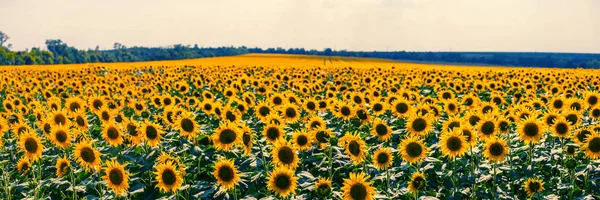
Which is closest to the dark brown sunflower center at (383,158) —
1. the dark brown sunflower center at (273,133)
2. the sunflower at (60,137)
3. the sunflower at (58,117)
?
the dark brown sunflower center at (273,133)

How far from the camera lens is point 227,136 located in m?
6.69

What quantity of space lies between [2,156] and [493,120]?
308 inches

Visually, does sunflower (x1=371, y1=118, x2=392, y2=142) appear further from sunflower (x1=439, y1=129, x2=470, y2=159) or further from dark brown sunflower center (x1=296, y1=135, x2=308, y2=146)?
dark brown sunflower center (x1=296, y1=135, x2=308, y2=146)

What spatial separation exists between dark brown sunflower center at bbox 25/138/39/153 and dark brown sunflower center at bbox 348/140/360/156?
4.11 m

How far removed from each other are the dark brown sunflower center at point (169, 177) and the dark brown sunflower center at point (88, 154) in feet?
3.90

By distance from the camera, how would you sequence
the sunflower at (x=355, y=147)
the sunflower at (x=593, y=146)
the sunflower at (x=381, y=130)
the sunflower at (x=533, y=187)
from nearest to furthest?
the sunflower at (x=533, y=187) < the sunflower at (x=355, y=147) < the sunflower at (x=593, y=146) < the sunflower at (x=381, y=130)

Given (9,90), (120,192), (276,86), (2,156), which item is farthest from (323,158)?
(9,90)

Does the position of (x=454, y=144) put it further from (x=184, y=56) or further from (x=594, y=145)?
(x=184, y=56)

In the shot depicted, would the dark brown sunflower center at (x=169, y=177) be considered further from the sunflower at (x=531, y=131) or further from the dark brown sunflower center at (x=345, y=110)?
the sunflower at (x=531, y=131)

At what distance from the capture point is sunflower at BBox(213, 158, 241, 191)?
18.2 ft

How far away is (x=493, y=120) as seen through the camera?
24.4ft

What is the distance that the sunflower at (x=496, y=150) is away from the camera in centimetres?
655

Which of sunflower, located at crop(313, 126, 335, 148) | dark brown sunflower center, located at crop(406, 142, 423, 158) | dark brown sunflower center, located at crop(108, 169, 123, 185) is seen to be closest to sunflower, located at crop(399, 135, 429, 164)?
dark brown sunflower center, located at crop(406, 142, 423, 158)

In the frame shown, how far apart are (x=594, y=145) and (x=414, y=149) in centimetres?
244
